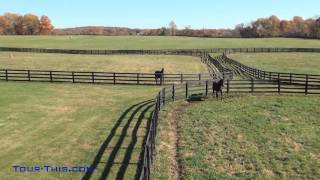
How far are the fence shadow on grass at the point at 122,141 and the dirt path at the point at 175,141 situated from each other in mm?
1268

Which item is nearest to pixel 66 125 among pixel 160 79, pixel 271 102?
pixel 271 102

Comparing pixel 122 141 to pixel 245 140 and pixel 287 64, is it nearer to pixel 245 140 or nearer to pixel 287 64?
pixel 245 140

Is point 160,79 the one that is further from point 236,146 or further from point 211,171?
point 211,171

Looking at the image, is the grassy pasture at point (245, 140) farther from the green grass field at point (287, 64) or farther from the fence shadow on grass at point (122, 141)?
the green grass field at point (287, 64)

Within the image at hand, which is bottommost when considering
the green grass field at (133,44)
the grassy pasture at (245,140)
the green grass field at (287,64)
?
the grassy pasture at (245,140)

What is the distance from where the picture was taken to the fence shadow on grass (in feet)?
44.7

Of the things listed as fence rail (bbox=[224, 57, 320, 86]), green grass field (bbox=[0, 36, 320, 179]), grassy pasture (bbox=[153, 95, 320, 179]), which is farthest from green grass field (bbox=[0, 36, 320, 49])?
grassy pasture (bbox=[153, 95, 320, 179])

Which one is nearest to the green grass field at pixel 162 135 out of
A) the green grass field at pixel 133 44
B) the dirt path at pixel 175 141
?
the dirt path at pixel 175 141

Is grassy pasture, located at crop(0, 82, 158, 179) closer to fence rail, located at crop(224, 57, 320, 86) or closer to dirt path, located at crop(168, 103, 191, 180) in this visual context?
dirt path, located at crop(168, 103, 191, 180)

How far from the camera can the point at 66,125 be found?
19.8 meters

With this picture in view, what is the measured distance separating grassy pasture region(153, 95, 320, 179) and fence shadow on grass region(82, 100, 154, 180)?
104 centimetres

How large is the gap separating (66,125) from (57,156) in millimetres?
4868

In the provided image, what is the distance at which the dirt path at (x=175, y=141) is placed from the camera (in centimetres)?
1389

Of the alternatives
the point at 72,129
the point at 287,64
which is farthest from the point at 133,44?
the point at 72,129
